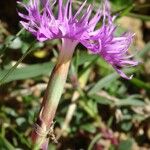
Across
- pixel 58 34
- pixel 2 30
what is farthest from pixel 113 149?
pixel 58 34

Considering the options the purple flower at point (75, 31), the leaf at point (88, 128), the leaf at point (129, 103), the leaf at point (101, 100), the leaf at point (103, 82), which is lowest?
the leaf at point (129, 103)

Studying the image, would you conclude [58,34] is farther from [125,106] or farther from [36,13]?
[125,106]

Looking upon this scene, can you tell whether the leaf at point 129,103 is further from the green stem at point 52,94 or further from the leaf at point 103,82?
the green stem at point 52,94

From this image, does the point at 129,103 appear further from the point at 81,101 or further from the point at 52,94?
the point at 52,94

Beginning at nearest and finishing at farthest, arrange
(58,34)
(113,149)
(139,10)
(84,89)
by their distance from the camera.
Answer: (58,34), (113,149), (84,89), (139,10)

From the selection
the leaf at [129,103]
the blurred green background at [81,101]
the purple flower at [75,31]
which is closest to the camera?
the purple flower at [75,31]

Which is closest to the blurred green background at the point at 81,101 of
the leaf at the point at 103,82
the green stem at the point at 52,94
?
the leaf at the point at 103,82
